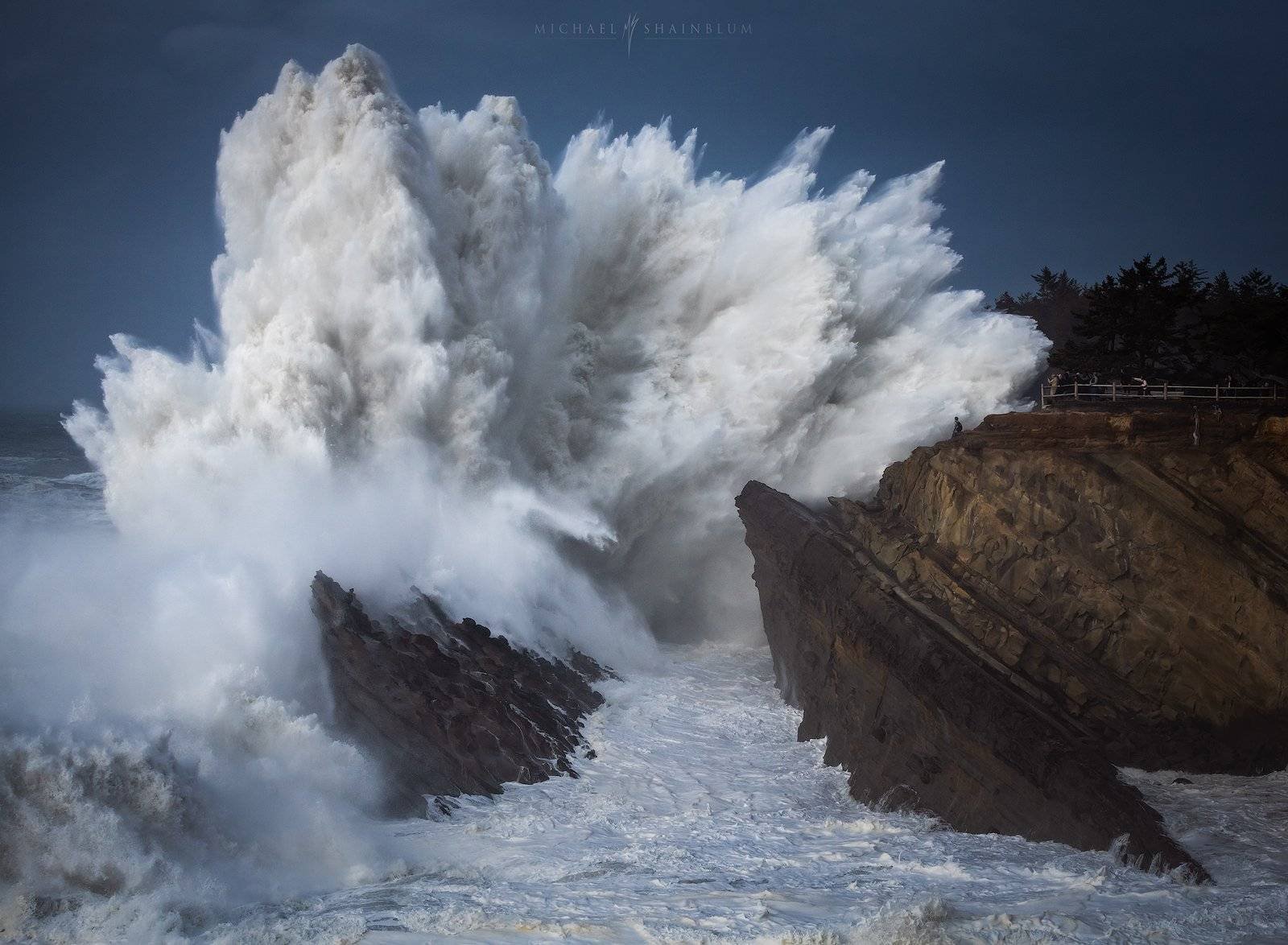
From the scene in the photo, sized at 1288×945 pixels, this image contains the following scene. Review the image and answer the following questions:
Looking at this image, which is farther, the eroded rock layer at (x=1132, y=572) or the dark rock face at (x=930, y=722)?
the eroded rock layer at (x=1132, y=572)

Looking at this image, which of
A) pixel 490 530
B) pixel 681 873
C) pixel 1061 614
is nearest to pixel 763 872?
pixel 681 873

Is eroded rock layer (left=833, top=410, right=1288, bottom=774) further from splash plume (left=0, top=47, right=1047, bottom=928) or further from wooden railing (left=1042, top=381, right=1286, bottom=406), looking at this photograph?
splash plume (left=0, top=47, right=1047, bottom=928)

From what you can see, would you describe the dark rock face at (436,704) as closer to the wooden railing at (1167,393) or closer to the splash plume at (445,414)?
the splash plume at (445,414)

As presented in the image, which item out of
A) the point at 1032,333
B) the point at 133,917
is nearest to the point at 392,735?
the point at 133,917

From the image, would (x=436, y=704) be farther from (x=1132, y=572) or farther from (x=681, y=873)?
(x=1132, y=572)

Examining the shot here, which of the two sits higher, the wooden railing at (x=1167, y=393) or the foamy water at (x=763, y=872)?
the wooden railing at (x=1167, y=393)

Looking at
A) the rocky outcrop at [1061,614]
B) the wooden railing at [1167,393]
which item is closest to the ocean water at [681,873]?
the rocky outcrop at [1061,614]
